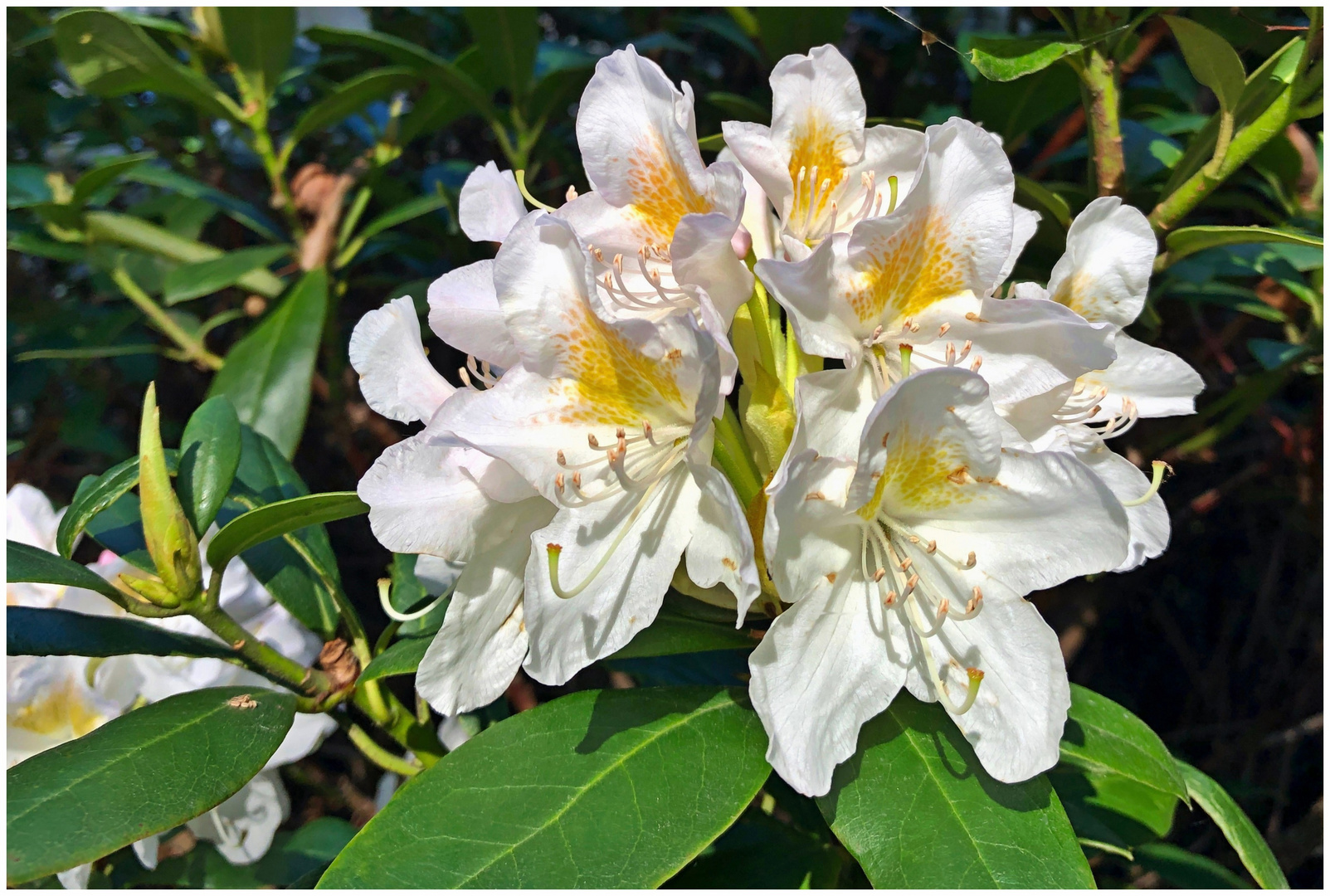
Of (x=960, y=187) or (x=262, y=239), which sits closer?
(x=960, y=187)

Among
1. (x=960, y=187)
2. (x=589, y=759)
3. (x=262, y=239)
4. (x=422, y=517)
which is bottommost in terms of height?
(x=262, y=239)

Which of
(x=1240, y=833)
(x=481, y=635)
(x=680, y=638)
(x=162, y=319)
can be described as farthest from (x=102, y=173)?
(x=1240, y=833)

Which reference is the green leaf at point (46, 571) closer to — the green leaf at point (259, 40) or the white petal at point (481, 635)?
the white petal at point (481, 635)

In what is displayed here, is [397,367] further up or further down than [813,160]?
further down

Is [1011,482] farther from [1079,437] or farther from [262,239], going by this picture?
[262,239]

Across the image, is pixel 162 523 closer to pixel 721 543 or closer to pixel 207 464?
pixel 207 464

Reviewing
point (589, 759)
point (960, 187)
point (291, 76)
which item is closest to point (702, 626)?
point (589, 759)

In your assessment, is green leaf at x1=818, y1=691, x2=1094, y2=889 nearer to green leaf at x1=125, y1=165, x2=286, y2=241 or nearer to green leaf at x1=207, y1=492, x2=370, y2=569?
green leaf at x1=207, y1=492, x2=370, y2=569

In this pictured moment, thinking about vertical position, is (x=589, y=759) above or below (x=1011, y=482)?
below
